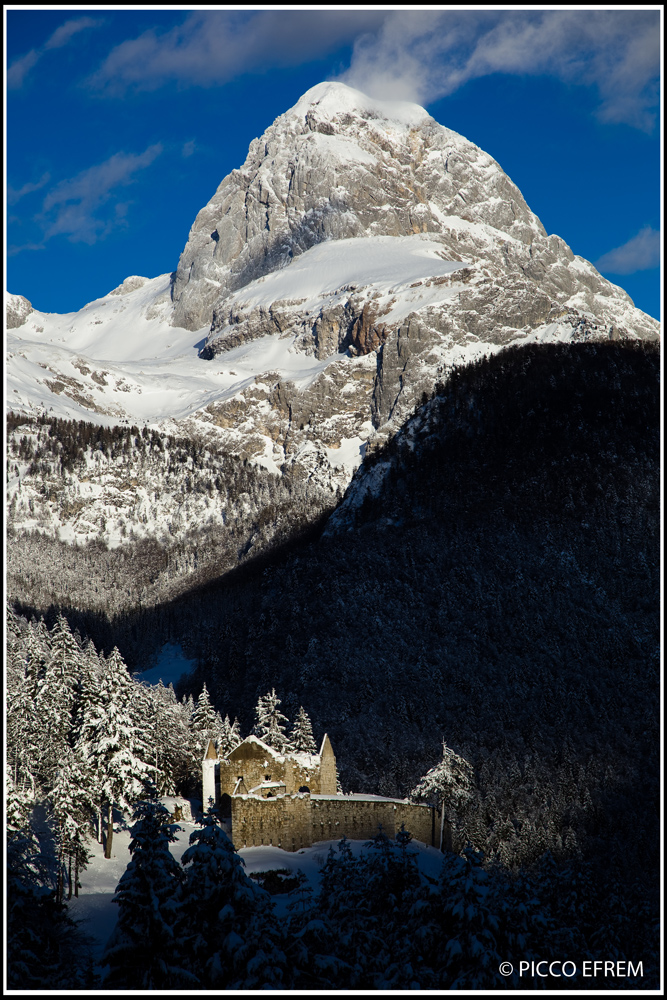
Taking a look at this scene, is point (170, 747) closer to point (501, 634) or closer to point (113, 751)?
point (113, 751)

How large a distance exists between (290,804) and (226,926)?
2822cm

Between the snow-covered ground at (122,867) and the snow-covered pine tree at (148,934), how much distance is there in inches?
411

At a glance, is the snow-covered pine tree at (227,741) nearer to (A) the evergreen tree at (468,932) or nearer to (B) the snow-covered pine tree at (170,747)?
(B) the snow-covered pine tree at (170,747)

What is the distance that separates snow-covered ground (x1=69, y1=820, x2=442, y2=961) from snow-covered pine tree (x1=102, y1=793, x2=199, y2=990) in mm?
10449

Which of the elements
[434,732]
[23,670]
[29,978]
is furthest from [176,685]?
[29,978]

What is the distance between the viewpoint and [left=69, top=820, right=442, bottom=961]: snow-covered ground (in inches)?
1619

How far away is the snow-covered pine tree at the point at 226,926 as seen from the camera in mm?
25484

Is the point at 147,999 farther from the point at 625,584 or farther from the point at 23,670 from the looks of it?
the point at 625,584

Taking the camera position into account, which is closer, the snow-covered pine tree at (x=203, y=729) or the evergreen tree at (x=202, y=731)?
the evergreen tree at (x=202, y=731)

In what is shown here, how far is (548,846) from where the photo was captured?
93375mm

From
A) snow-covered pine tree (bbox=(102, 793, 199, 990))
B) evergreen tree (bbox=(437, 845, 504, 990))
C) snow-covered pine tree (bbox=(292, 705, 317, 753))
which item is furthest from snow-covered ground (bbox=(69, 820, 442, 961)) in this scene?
snow-covered pine tree (bbox=(292, 705, 317, 753))

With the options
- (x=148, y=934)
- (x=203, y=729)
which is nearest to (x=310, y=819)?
(x=203, y=729)

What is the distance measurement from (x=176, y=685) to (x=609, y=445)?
102m

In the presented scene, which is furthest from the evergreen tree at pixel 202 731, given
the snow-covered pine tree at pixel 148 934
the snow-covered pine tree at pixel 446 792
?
the snow-covered pine tree at pixel 148 934
